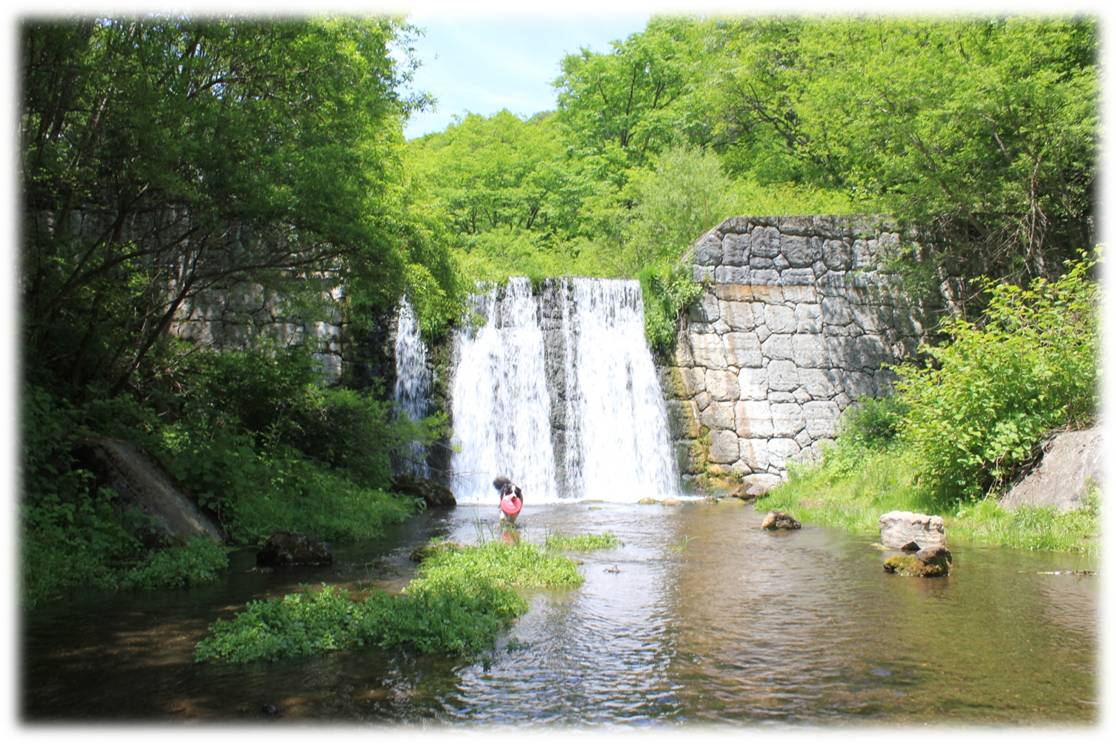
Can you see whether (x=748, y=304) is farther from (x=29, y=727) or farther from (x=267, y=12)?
(x=29, y=727)

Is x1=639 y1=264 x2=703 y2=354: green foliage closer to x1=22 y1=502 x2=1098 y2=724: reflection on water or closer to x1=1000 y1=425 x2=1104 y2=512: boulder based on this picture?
x1=1000 y1=425 x2=1104 y2=512: boulder

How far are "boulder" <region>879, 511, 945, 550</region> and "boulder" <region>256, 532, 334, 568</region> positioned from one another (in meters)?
5.53

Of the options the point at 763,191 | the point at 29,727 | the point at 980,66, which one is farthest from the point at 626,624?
the point at 763,191

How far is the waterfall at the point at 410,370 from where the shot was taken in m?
16.5

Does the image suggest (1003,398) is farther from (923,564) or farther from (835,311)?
(835,311)

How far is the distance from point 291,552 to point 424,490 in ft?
20.2

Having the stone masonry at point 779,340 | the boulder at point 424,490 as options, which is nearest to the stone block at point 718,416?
the stone masonry at point 779,340

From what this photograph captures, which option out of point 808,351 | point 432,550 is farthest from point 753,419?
point 432,550

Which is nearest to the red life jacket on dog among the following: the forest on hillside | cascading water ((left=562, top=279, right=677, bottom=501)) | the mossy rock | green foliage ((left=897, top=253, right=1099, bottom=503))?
the forest on hillside

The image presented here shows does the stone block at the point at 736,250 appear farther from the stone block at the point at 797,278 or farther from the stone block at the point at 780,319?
the stone block at the point at 780,319

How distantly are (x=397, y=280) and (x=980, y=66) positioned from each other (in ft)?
41.8

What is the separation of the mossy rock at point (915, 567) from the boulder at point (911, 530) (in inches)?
32.9

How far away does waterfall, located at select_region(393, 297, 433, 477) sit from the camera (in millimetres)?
16516

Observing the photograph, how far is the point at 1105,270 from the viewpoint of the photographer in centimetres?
1088
